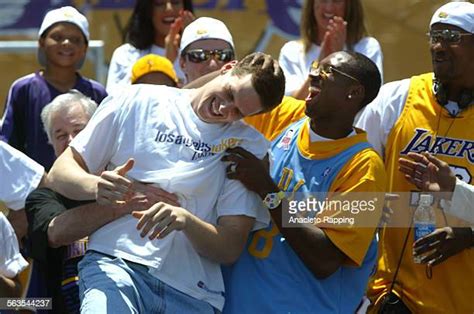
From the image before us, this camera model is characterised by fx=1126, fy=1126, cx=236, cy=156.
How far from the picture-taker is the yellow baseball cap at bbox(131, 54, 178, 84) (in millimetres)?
5980

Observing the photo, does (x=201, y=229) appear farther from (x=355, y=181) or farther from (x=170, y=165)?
(x=355, y=181)

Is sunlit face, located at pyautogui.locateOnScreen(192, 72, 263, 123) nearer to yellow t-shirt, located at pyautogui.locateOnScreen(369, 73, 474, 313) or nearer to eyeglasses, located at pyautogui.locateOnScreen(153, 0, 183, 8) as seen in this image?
yellow t-shirt, located at pyautogui.locateOnScreen(369, 73, 474, 313)

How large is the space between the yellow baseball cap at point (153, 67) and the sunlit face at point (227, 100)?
1535mm

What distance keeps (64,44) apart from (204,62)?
1.25 metres

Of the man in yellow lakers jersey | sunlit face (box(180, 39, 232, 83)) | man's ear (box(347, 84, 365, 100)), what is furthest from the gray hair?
the man in yellow lakers jersey

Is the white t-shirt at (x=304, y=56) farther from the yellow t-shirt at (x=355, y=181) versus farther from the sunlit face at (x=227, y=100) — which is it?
the sunlit face at (x=227, y=100)

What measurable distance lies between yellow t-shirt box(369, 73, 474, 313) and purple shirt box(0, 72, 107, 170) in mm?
2014

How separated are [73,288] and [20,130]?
1.88 m

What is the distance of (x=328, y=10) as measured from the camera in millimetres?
6445

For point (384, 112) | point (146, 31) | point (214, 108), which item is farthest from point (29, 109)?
point (214, 108)

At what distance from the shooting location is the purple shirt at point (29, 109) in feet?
20.9

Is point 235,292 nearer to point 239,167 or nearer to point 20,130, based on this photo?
point 239,167

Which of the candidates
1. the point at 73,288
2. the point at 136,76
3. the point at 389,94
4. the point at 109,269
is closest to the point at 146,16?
the point at 136,76

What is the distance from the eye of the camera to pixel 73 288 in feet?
15.8
